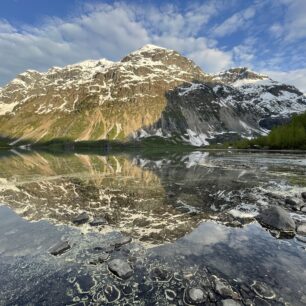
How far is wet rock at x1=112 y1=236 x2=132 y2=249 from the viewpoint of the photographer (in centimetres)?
2223

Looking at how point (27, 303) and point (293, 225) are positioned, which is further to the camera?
point (293, 225)

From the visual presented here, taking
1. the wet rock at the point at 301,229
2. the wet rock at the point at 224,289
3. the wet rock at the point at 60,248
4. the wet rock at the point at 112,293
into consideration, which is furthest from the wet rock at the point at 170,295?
the wet rock at the point at 301,229

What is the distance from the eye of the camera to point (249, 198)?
3797 cm

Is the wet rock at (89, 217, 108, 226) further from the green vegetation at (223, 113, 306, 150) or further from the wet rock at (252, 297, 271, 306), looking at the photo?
the green vegetation at (223, 113, 306, 150)

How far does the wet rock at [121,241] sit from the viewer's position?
22228 millimetres

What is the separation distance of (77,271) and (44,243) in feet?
20.9

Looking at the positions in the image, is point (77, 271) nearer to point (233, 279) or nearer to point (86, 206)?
point (233, 279)

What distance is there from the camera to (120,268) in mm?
18062

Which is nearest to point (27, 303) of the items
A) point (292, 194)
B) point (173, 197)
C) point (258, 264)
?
point (258, 264)

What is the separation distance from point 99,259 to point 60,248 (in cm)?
355

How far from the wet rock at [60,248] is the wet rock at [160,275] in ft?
23.7

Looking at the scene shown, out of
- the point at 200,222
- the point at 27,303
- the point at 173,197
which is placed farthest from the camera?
the point at 173,197

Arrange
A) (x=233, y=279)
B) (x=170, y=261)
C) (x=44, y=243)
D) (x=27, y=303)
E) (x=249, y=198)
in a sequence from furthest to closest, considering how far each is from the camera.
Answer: (x=249, y=198)
(x=44, y=243)
(x=170, y=261)
(x=233, y=279)
(x=27, y=303)

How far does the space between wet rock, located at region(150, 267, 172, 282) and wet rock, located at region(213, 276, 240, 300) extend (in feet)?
8.99
